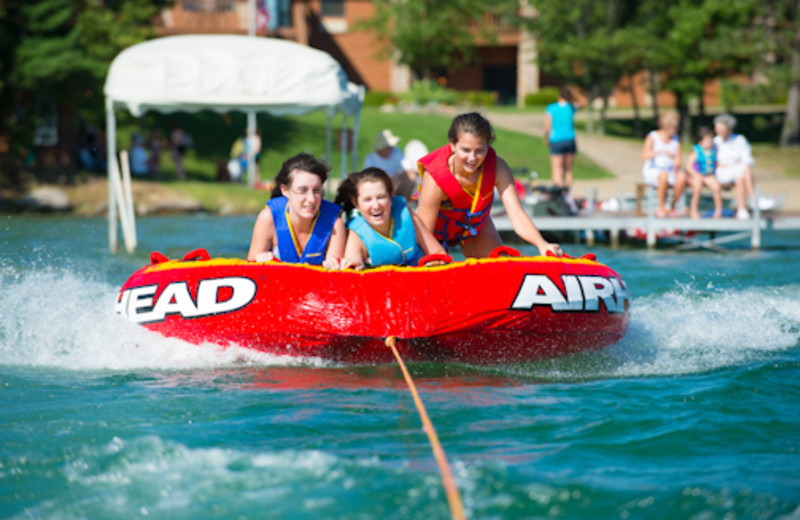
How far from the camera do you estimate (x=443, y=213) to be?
20.2 ft

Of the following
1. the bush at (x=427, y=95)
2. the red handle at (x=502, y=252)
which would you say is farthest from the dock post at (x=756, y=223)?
the bush at (x=427, y=95)

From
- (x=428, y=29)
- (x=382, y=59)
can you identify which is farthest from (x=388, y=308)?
(x=382, y=59)

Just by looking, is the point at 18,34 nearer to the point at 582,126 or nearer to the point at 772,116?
the point at 582,126

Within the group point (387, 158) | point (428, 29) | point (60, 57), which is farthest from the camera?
point (428, 29)

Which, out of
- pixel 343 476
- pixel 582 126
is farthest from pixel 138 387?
pixel 582 126

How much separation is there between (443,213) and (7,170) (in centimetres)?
1539

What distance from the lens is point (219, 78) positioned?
37.3ft

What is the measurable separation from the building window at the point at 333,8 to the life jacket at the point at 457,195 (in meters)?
37.5

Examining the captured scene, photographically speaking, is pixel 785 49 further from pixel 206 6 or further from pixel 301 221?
pixel 301 221

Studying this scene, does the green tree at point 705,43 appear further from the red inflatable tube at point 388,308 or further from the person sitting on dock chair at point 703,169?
the red inflatable tube at point 388,308

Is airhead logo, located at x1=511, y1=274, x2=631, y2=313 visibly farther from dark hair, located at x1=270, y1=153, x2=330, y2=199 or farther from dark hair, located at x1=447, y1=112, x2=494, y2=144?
dark hair, located at x1=270, y1=153, x2=330, y2=199

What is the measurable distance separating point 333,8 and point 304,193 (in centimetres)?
3811

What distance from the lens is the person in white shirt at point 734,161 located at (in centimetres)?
1250

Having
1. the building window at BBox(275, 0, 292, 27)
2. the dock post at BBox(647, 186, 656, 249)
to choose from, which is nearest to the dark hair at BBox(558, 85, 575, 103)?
the dock post at BBox(647, 186, 656, 249)
